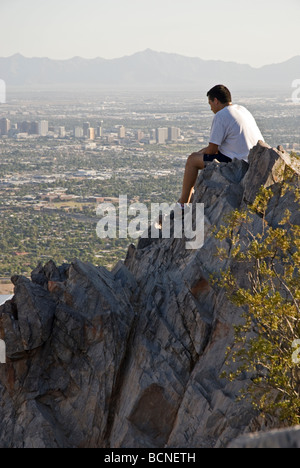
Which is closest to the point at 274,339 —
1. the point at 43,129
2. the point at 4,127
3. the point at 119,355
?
the point at 119,355

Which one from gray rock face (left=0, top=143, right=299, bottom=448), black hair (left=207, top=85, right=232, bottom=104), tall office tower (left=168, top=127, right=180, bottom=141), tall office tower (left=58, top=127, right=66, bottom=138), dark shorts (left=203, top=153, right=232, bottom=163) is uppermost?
black hair (left=207, top=85, right=232, bottom=104)

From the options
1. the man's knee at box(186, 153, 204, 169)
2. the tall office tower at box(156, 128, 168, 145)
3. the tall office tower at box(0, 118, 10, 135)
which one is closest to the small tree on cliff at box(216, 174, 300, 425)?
the man's knee at box(186, 153, 204, 169)

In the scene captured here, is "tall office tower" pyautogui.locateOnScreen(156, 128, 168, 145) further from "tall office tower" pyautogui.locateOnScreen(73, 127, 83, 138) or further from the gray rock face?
the gray rock face

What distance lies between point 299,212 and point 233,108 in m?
2.10

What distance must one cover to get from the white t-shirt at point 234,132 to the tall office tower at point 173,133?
93889 millimetres

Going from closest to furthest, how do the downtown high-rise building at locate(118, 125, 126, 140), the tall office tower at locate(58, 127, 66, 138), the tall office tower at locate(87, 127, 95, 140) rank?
the downtown high-rise building at locate(118, 125, 126, 140), the tall office tower at locate(87, 127, 95, 140), the tall office tower at locate(58, 127, 66, 138)

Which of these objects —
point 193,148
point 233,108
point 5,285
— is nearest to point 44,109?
point 193,148

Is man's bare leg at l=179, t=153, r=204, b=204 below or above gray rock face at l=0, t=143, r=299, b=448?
above

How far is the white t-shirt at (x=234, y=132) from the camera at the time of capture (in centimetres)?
1080

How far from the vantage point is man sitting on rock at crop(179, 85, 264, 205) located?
10830mm

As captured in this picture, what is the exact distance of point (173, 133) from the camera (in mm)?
106125

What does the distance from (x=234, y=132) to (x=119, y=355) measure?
12.1 ft

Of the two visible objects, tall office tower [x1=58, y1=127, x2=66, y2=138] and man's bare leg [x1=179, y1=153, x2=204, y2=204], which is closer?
man's bare leg [x1=179, y1=153, x2=204, y2=204]

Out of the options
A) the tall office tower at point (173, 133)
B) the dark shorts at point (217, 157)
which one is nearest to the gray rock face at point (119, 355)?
the dark shorts at point (217, 157)
